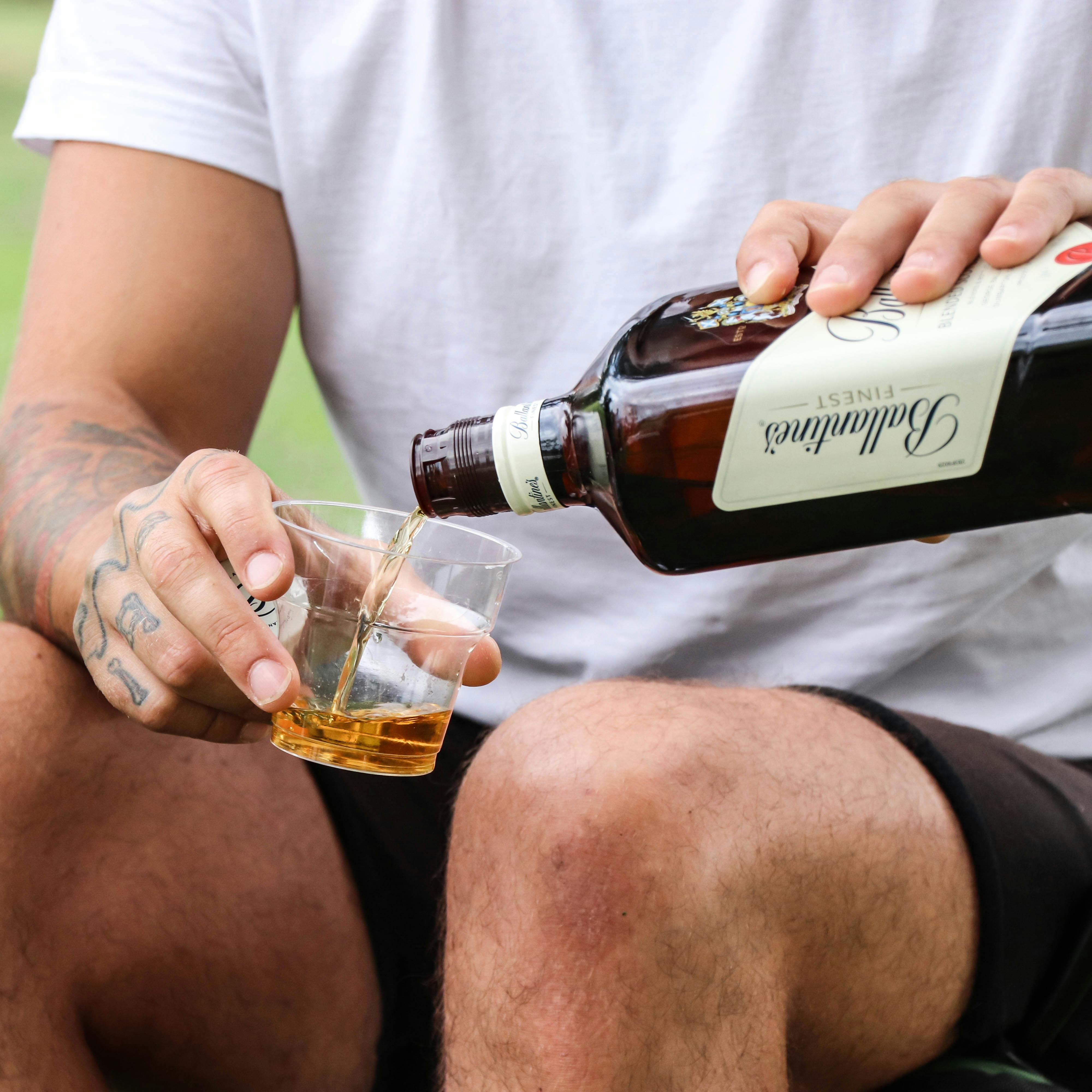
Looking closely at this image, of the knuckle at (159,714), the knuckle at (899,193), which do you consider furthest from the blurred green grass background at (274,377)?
the knuckle at (899,193)

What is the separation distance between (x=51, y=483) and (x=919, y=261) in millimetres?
985

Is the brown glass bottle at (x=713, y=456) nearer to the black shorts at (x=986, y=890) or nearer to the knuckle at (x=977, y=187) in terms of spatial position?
the knuckle at (x=977, y=187)

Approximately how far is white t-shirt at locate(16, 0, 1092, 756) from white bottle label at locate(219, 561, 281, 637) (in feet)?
1.98

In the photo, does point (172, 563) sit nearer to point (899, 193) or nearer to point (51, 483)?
point (51, 483)

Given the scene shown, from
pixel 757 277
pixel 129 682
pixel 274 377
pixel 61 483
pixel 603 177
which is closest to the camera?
pixel 757 277

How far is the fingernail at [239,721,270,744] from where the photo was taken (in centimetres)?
105

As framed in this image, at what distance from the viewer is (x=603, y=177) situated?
1458 mm

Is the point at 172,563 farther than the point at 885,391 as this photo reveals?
Yes

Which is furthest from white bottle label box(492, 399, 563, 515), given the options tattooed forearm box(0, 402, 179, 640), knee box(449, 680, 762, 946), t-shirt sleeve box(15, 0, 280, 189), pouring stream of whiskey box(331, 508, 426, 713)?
t-shirt sleeve box(15, 0, 280, 189)

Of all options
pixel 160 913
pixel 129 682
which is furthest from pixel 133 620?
pixel 160 913

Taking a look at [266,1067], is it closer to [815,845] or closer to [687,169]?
[815,845]

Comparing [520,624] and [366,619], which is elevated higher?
[366,619]

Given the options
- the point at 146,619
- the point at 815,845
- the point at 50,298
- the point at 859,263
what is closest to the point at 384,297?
the point at 50,298

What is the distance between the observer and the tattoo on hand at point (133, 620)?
97 centimetres
